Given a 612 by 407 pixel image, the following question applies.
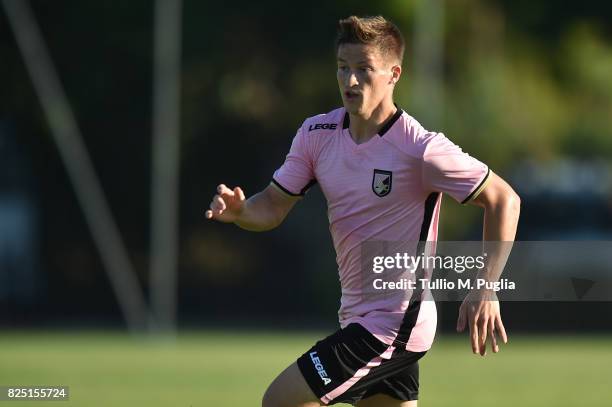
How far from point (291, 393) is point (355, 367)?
368 millimetres

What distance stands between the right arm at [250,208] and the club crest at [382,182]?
0.67 m

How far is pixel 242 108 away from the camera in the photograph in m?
32.0

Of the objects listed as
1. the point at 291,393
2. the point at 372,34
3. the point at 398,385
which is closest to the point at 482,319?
the point at 398,385

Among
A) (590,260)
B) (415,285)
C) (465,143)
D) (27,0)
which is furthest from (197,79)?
(415,285)

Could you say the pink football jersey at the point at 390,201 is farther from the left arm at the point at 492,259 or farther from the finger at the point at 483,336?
the finger at the point at 483,336

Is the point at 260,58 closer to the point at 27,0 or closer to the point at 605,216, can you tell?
the point at 27,0

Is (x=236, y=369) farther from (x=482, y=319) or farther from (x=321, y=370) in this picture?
(x=482, y=319)

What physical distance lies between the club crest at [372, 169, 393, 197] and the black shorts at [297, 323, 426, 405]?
2.28 feet

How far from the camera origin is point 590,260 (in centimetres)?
2048

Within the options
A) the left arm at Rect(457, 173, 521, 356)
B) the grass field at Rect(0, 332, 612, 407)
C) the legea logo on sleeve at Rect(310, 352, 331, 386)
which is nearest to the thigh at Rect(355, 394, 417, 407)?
the legea logo on sleeve at Rect(310, 352, 331, 386)

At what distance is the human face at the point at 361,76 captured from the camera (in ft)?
22.0

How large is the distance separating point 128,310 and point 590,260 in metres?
10.4

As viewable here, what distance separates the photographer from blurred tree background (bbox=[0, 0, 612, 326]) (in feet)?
99.1

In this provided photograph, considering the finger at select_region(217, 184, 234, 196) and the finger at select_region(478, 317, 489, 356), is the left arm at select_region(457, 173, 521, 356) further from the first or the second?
the finger at select_region(217, 184, 234, 196)
